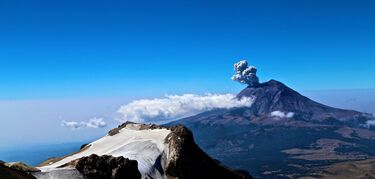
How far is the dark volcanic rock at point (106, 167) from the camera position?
2406 inches

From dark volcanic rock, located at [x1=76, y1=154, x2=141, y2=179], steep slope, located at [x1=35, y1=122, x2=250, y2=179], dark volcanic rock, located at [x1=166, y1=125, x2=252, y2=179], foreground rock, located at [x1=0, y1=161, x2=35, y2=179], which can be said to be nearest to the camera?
foreground rock, located at [x1=0, y1=161, x2=35, y2=179]

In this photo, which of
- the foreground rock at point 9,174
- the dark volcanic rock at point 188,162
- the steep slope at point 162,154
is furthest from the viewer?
the dark volcanic rock at point 188,162

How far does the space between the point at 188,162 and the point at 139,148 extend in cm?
927

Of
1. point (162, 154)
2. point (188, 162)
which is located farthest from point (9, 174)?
point (188, 162)

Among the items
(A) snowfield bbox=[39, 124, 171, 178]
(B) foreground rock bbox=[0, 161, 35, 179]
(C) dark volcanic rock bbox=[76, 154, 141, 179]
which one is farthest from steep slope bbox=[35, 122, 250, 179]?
(B) foreground rock bbox=[0, 161, 35, 179]

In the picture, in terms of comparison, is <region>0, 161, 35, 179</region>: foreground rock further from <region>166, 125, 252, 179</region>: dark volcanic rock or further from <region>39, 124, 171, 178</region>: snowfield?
<region>166, 125, 252, 179</region>: dark volcanic rock

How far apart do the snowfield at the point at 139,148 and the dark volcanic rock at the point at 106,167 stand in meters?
3.99

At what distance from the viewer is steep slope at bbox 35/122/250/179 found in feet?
241

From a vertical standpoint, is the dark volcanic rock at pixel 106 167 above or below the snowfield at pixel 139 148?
below

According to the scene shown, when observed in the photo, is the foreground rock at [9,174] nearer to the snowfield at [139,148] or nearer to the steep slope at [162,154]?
the snowfield at [139,148]

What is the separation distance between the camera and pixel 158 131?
90688mm

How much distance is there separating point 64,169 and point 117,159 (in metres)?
7.24

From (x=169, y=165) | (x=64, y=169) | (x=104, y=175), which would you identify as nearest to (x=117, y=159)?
(x=104, y=175)

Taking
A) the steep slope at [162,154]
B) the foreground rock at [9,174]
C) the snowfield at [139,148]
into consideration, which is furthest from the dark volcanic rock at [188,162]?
the foreground rock at [9,174]
